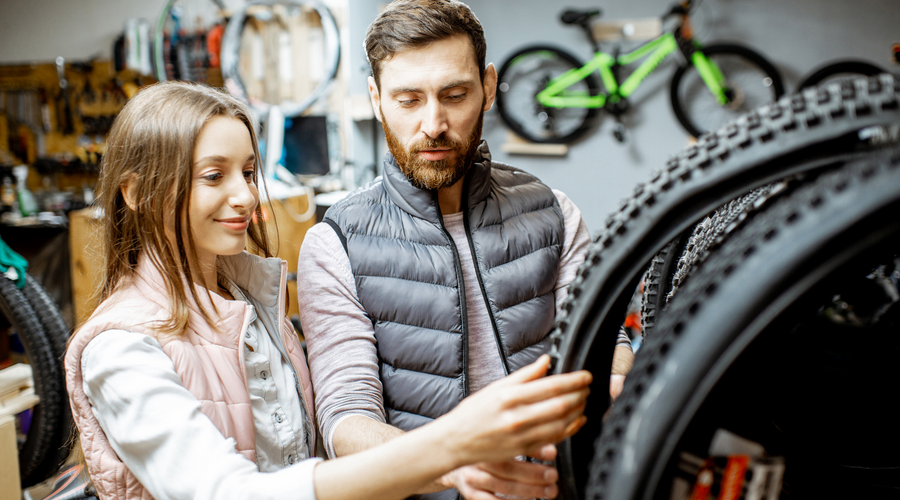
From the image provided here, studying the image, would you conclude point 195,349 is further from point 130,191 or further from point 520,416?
point 520,416

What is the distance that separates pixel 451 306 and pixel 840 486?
→ 2.12ft

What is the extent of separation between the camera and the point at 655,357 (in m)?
0.37

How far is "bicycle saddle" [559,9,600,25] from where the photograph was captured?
151 inches

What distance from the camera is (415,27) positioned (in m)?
1.03

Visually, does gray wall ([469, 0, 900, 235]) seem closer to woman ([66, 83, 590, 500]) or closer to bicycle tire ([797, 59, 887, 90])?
bicycle tire ([797, 59, 887, 90])

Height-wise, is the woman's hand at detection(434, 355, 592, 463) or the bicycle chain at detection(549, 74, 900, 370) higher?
the bicycle chain at detection(549, 74, 900, 370)

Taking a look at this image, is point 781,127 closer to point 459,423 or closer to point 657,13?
point 459,423

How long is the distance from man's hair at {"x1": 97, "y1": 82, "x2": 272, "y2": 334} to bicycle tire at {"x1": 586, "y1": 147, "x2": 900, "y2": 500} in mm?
679

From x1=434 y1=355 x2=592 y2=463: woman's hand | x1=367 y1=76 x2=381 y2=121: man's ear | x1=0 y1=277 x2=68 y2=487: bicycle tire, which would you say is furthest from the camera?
x1=0 y1=277 x2=68 y2=487: bicycle tire

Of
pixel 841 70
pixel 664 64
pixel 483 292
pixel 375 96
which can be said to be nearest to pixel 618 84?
pixel 664 64

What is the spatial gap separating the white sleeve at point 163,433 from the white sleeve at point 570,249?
0.72m

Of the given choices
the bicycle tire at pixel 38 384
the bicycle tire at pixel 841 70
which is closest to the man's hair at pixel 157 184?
the bicycle tire at pixel 38 384

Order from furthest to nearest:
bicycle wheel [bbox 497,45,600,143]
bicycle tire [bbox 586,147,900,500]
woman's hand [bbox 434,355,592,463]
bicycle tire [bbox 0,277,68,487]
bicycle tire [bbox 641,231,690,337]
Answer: bicycle wheel [bbox 497,45,600,143] → bicycle tire [bbox 0,277,68,487] → bicycle tire [bbox 641,231,690,337] → woman's hand [bbox 434,355,592,463] → bicycle tire [bbox 586,147,900,500]

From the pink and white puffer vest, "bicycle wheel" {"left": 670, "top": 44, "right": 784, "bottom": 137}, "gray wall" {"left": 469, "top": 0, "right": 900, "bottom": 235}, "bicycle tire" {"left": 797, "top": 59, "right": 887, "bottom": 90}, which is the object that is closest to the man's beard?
the pink and white puffer vest
